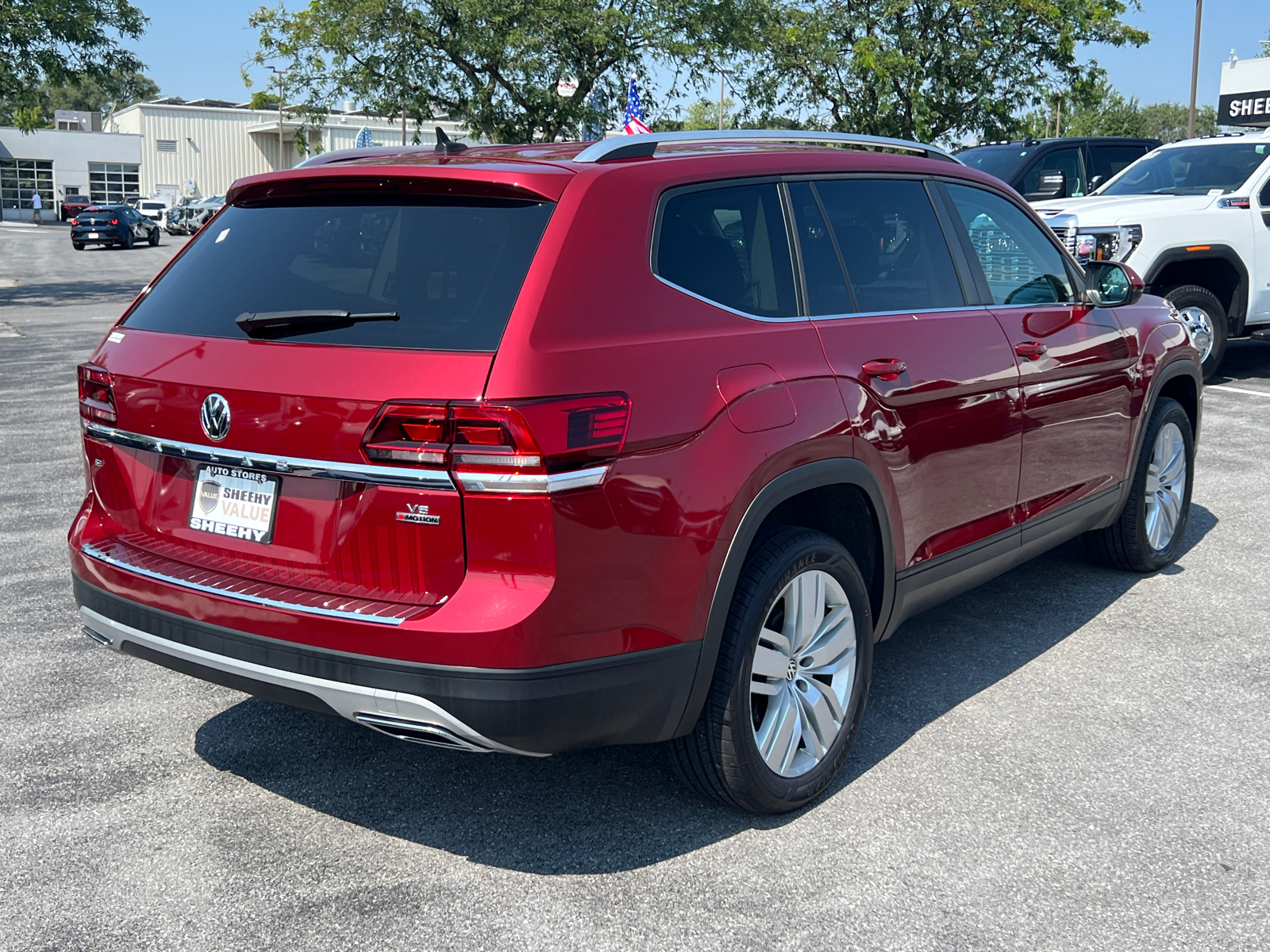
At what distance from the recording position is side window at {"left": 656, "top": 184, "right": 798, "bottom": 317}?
3268 mm

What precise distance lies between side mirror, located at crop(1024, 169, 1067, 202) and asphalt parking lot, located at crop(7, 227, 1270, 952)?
7788 millimetres

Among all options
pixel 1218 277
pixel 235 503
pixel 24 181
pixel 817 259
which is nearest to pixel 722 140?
pixel 817 259

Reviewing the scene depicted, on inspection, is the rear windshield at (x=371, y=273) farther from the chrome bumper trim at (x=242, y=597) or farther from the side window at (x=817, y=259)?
the side window at (x=817, y=259)

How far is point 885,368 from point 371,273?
5.16 feet

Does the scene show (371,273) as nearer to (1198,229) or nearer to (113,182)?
(1198,229)

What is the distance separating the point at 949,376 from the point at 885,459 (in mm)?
483

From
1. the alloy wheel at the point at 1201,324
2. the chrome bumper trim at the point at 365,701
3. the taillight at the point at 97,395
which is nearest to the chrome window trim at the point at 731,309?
the chrome bumper trim at the point at 365,701

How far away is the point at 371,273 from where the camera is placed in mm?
3076

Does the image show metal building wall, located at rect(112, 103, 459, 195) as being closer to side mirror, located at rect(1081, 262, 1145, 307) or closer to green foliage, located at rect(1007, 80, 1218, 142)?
green foliage, located at rect(1007, 80, 1218, 142)

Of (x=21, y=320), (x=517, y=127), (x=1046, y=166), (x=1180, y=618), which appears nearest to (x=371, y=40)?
(x=517, y=127)

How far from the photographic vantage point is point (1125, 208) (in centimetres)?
1061

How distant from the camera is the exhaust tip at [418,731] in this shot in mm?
2875

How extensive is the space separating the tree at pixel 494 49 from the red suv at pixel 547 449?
1907 cm

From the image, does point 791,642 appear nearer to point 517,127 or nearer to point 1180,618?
point 1180,618
